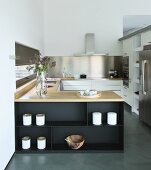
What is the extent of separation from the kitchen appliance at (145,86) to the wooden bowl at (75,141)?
178 centimetres

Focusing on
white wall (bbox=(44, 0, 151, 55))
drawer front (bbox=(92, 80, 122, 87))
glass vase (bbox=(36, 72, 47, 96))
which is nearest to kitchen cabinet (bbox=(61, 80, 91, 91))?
drawer front (bbox=(92, 80, 122, 87))

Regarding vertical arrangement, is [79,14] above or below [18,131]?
above

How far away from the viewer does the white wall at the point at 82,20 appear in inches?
317

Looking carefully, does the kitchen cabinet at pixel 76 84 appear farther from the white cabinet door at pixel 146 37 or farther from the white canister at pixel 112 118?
the white canister at pixel 112 118

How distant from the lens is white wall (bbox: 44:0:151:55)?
26.4 feet

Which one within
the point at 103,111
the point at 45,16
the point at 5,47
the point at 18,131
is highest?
the point at 45,16

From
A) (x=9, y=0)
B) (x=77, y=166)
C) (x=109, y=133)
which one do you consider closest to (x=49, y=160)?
(x=77, y=166)

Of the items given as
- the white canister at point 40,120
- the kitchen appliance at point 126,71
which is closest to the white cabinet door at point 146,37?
the kitchen appliance at point 126,71

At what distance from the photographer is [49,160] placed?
354 cm

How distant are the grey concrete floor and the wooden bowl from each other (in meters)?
0.12

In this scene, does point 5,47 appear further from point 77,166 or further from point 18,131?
point 77,166

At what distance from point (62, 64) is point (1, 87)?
17.3 ft

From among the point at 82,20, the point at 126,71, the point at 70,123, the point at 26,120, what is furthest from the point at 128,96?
the point at 26,120

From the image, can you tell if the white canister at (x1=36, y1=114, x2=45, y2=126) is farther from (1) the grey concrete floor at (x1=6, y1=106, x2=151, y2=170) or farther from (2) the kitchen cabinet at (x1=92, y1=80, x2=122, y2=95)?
(2) the kitchen cabinet at (x1=92, y1=80, x2=122, y2=95)
